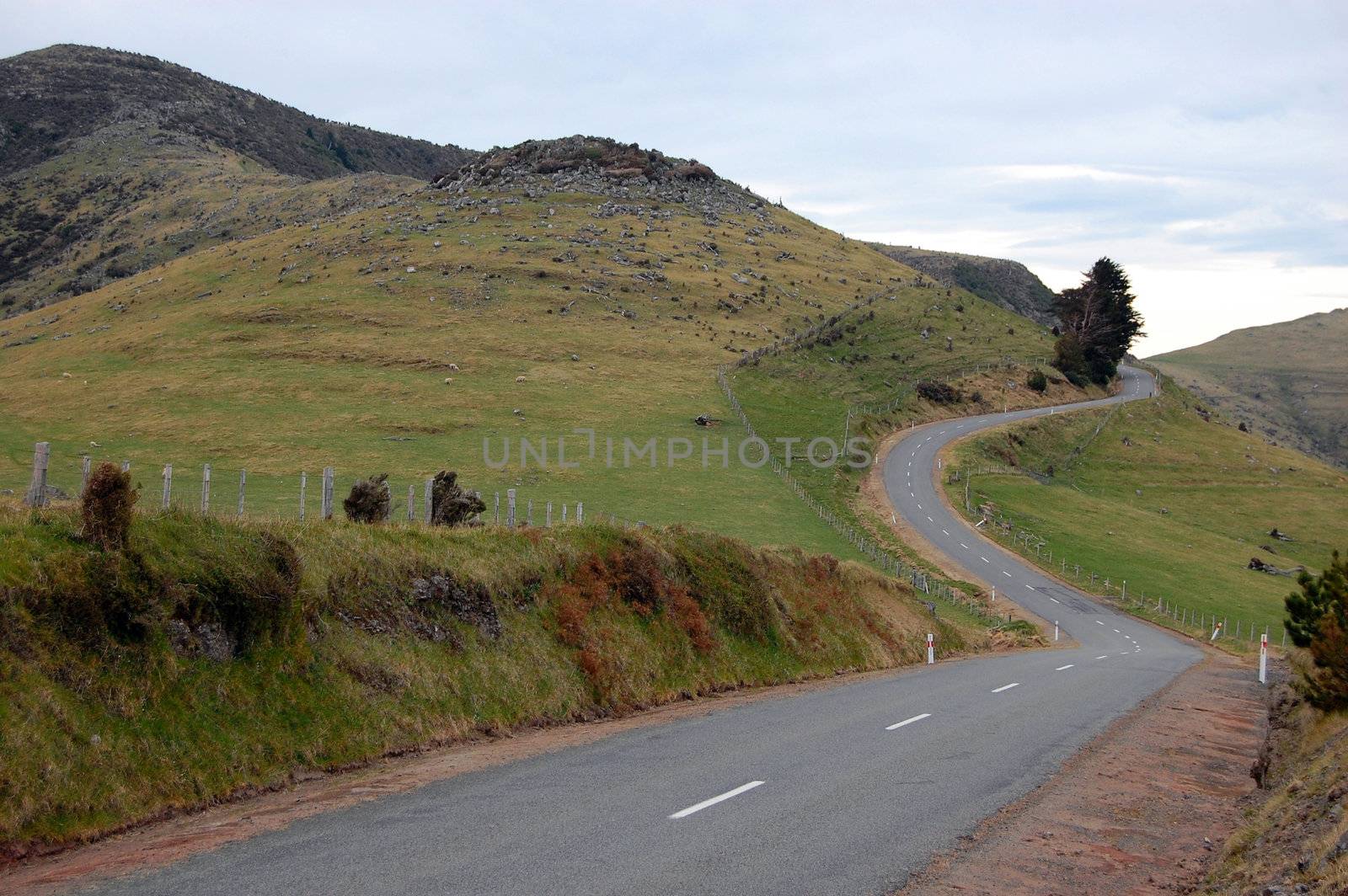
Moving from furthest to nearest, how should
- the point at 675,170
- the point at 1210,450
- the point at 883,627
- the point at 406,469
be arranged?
the point at 675,170
the point at 1210,450
the point at 406,469
the point at 883,627

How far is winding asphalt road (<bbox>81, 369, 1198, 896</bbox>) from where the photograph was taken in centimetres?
894

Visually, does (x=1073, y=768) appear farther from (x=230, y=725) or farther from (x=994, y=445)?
(x=994, y=445)

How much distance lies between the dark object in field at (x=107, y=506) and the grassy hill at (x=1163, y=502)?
51.4 m

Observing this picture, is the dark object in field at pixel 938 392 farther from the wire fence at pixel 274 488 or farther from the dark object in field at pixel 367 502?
the dark object in field at pixel 367 502

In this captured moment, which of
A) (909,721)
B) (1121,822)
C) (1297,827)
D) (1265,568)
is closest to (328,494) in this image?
(909,721)

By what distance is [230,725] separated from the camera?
12352mm

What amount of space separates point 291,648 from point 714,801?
632cm

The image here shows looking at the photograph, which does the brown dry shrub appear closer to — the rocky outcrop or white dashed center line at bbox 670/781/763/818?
white dashed center line at bbox 670/781/763/818

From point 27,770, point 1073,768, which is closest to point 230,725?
point 27,770

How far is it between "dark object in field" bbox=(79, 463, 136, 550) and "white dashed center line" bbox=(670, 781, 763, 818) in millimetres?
7637

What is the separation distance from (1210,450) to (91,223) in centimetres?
16459

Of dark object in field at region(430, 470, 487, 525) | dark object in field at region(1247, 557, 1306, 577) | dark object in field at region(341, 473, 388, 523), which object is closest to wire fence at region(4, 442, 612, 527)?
dark object in field at region(430, 470, 487, 525)

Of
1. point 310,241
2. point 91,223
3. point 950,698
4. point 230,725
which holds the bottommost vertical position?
point 950,698

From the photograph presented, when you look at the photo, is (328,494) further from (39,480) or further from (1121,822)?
(1121,822)
